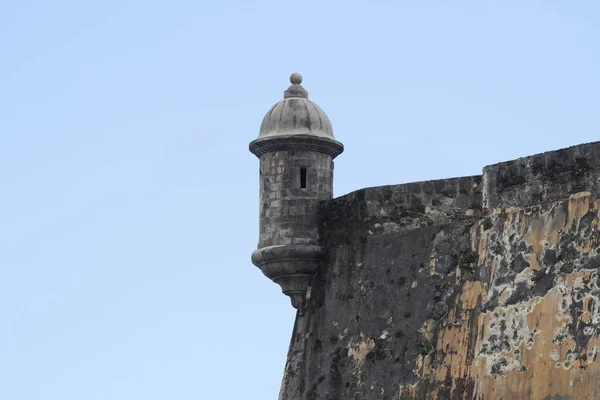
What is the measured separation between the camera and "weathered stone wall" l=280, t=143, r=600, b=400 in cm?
1730

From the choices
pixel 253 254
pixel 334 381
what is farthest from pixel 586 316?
pixel 253 254

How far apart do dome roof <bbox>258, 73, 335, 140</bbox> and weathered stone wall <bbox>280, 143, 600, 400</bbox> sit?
3.37ft

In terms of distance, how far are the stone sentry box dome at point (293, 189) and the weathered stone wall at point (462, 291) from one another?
25 cm

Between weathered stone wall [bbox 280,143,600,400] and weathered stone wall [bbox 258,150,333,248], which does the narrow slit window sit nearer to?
weathered stone wall [bbox 258,150,333,248]

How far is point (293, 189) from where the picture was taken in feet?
70.3

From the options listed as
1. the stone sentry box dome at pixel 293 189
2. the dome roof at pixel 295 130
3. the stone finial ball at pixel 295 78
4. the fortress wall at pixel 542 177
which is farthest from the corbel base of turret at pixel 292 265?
the fortress wall at pixel 542 177

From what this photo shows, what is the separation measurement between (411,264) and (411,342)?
103 centimetres

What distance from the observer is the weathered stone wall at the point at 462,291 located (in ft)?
56.7

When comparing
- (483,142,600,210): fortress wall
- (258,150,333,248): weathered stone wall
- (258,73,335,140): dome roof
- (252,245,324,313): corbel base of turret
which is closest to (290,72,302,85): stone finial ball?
(258,73,335,140): dome roof

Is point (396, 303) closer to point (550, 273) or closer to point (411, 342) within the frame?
point (411, 342)

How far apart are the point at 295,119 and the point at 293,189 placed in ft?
3.07

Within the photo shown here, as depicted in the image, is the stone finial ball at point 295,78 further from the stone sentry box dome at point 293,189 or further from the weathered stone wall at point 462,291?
the weathered stone wall at point 462,291

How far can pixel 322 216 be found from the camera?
2142 centimetres

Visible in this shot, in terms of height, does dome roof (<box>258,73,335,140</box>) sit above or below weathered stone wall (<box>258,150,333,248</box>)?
above
